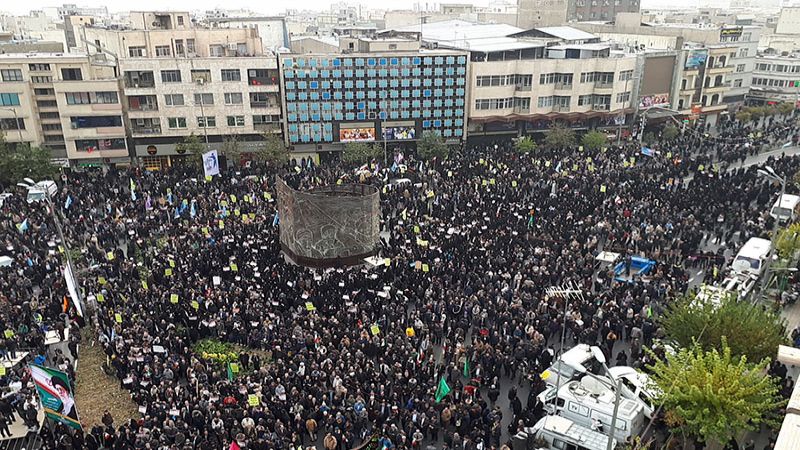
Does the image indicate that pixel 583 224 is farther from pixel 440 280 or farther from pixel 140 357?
pixel 140 357

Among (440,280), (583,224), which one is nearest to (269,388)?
(440,280)

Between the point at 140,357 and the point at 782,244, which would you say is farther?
the point at 782,244

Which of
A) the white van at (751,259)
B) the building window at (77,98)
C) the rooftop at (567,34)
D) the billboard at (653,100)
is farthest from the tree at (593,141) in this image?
the building window at (77,98)

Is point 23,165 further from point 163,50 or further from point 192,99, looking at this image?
point 163,50

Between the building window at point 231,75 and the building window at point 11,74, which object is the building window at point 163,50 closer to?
the building window at point 231,75

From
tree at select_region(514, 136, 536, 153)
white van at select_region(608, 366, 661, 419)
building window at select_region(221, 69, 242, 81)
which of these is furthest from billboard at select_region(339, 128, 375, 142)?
white van at select_region(608, 366, 661, 419)

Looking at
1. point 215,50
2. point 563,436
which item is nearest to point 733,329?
point 563,436
